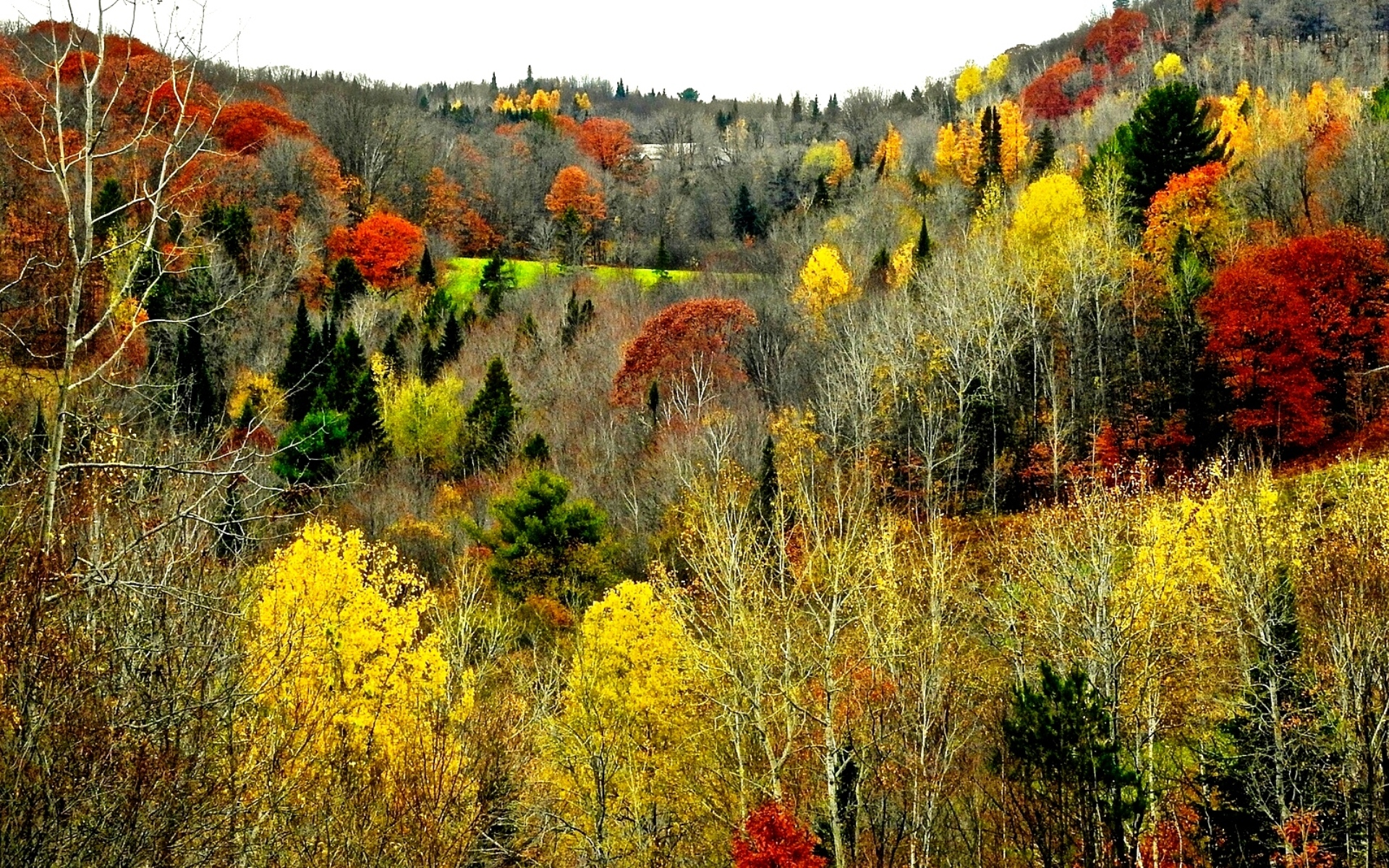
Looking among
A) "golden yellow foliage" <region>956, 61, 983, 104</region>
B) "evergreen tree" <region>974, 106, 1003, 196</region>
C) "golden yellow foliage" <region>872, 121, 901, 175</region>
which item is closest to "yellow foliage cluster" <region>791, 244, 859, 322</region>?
"evergreen tree" <region>974, 106, 1003, 196</region>

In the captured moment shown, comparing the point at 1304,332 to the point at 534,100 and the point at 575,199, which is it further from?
the point at 534,100

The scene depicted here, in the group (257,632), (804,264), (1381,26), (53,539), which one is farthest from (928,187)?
(53,539)

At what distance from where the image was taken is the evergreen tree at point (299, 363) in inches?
1885

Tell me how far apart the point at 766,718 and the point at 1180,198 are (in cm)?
3720

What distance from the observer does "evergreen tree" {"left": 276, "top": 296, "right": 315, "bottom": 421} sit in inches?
1885

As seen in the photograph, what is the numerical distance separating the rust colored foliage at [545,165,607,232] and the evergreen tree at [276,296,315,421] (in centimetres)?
3072

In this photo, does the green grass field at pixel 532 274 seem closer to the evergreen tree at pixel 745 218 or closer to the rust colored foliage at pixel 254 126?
the evergreen tree at pixel 745 218

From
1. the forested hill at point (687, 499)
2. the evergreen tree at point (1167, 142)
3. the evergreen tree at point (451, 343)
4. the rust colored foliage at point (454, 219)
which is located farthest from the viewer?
the rust colored foliage at point (454, 219)

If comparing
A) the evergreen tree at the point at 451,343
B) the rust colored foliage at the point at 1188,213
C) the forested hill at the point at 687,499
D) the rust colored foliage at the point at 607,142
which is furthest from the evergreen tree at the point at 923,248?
the rust colored foliage at the point at 607,142

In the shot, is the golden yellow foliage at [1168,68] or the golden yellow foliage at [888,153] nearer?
the golden yellow foliage at [888,153]

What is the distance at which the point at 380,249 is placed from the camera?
66750 mm

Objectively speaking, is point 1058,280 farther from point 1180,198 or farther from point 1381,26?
point 1381,26

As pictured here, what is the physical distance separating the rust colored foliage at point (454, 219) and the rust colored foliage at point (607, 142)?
932 inches

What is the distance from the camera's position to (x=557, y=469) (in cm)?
4391
